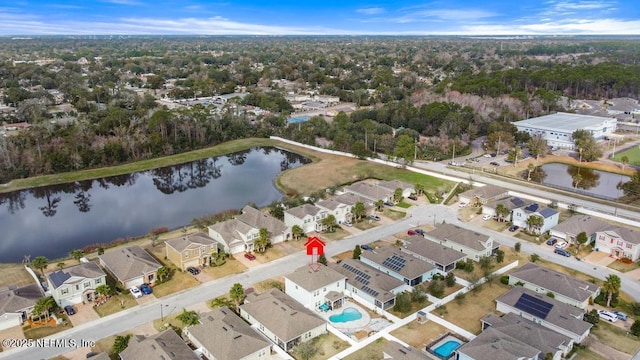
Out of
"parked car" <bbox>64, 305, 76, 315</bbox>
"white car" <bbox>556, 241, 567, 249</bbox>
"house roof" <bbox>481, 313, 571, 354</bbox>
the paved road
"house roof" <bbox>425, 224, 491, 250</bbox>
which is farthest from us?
"white car" <bbox>556, 241, 567, 249</bbox>

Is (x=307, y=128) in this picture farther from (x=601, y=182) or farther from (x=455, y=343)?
(x=455, y=343)

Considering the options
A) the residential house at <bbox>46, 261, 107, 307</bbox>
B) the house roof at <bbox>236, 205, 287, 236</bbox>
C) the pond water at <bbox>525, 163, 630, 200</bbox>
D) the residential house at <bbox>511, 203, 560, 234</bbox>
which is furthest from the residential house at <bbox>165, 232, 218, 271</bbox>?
the pond water at <bbox>525, 163, 630, 200</bbox>

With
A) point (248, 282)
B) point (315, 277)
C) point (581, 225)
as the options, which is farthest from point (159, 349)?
point (581, 225)

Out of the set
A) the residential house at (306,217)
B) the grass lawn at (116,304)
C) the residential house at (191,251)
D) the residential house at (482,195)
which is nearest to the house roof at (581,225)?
the residential house at (482,195)

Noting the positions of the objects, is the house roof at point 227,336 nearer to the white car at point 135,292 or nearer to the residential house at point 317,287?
the residential house at point 317,287

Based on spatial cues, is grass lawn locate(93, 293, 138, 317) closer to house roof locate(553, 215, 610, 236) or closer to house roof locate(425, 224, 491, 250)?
house roof locate(425, 224, 491, 250)

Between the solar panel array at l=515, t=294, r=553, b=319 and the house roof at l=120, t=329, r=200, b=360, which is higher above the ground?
the house roof at l=120, t=329, r=200, b=360

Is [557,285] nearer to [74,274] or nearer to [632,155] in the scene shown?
[74,274]
